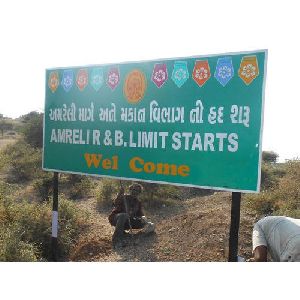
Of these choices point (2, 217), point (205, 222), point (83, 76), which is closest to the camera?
point (83, 76)

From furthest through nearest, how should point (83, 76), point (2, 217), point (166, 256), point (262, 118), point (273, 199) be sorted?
point (273, 199) → point (2, 217) → point (166, 256) → point (83, 76) → point (262, 118)

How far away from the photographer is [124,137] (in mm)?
5953

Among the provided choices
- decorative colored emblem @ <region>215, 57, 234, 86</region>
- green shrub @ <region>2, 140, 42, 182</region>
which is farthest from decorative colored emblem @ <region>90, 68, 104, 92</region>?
green shrub @ <region>2, 140, 42, 182</region>

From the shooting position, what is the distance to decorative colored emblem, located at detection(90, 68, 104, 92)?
20.6 feet

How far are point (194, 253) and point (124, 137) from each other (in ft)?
8.88

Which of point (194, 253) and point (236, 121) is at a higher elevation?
point (236, 121)

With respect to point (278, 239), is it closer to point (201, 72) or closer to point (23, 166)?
point (201, 72)

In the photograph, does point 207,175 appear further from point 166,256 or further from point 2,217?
point 2,217

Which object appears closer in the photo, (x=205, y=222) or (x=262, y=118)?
(x=262, y=118)

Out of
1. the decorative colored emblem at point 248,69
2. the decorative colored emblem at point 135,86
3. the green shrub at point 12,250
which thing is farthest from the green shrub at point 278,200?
the green shrub at point 12,250

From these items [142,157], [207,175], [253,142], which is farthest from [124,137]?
[253,142]

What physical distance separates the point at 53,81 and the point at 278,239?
4358 mm

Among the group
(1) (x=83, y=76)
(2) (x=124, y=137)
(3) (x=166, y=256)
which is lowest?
(3) (x=166, y=256)

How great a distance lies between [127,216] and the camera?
7.86m
